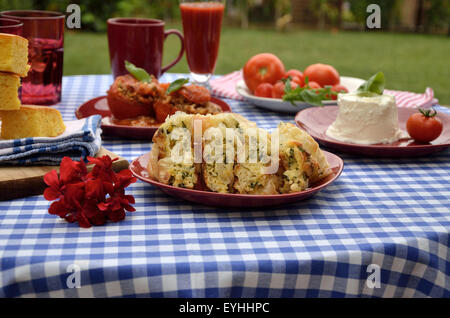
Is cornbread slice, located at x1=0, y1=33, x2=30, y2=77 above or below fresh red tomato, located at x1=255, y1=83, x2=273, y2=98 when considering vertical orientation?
above

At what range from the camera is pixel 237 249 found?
1056 millimetres

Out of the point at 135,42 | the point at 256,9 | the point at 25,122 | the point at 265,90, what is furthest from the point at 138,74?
the point at 256,9

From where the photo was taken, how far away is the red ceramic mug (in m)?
2.16

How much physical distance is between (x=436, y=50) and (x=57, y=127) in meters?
8.49

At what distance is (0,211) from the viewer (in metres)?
1.18

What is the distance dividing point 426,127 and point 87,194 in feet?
3.58

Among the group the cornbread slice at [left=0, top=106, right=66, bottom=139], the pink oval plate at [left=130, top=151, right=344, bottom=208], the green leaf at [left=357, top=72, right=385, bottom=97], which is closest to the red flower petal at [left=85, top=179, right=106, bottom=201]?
the pink oval plate at [left=130, top=151, right=344, bottom=208]

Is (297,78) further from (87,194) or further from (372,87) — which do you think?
(87,194)

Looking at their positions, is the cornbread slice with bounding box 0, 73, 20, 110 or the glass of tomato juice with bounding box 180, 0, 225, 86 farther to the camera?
the glass of tomato juice with bounding box 180, 0, 225, 86

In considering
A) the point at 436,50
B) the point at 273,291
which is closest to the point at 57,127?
the point at 273,291

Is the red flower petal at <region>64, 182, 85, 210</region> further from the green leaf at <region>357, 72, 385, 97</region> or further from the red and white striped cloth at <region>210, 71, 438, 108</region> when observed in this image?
the red and white striped cloth at <region>210, 71, 438, 108</region>

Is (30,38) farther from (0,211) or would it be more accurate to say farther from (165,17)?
(165,17)

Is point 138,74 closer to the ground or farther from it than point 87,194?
farther from it

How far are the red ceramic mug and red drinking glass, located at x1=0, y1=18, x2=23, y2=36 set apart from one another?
1.53 feet
